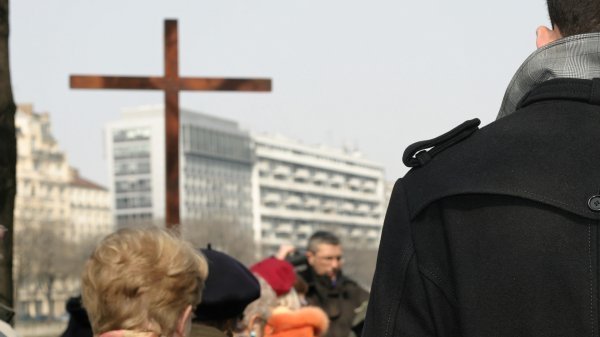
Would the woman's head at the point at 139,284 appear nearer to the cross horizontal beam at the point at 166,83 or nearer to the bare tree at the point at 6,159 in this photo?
the bare tree at the point at 6,159

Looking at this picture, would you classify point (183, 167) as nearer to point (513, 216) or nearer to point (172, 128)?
point (172, 128)

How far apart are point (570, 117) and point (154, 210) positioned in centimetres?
15385

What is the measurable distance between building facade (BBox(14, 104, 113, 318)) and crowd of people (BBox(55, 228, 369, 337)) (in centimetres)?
7167

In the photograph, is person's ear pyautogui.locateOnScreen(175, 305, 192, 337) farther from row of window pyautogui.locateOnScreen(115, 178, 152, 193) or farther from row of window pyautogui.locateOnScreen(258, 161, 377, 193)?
row of window pyautogui.locateOnScreen(258, 161, 377, 193)

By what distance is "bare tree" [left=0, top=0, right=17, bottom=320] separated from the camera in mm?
5594

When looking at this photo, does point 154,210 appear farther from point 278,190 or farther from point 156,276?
point 156,276

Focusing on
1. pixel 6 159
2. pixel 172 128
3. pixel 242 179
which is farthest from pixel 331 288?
pixel 242 179

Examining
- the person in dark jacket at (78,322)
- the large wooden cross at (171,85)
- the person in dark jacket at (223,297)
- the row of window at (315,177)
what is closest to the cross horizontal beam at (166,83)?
the large wooden cross at (171,85)

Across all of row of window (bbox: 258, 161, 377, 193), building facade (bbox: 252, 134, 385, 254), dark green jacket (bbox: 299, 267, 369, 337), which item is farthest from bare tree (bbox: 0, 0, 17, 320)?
row of window (bbox: 258, 161, 377, 193)

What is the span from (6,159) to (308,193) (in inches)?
6705

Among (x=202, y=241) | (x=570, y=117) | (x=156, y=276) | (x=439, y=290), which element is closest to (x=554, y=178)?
(x=570, y=117)

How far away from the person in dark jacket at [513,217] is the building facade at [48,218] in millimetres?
75149

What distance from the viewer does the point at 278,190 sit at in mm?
171125

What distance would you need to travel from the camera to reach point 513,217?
1821 mm
